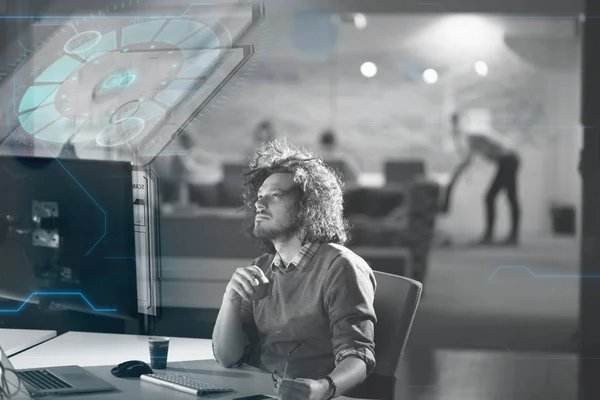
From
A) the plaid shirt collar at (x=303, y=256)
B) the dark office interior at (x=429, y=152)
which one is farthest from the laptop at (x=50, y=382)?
the dark office interior at (x=429, y=152)

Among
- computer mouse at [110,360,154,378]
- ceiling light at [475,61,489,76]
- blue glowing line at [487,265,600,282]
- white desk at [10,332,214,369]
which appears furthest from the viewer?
blue glowing line at [487,265,600,282]

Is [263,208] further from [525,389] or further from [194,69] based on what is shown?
[525,389]

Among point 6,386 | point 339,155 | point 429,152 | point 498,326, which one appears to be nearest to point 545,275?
point 498,326

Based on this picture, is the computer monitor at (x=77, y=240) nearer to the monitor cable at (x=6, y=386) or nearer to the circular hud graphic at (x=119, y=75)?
the monitor cable at (x=6, y=386)

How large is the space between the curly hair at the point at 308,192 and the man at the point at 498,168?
830 millimetres

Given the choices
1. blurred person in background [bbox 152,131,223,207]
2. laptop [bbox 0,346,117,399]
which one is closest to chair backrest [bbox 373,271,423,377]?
laptop [bbox 0,346,117,399]

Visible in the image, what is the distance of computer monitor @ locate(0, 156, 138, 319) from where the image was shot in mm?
1689

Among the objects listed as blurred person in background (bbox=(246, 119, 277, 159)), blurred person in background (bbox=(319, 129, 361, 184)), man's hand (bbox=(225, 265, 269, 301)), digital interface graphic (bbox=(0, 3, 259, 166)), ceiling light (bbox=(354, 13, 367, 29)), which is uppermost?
ceiling light (bbox=(354, 13, 367, 29))

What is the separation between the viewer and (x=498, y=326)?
2.93m

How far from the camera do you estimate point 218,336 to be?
1.85m

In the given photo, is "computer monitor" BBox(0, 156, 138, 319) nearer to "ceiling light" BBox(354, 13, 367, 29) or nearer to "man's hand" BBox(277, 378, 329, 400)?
"man's hand" BBox(277, 378, 329, 400)

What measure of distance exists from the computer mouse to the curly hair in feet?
1.58

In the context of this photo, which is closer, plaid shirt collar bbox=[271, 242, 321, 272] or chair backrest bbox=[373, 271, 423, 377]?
chair backrest bbox=[373, 271, 423, 377]

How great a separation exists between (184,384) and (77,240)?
17.4 inches
